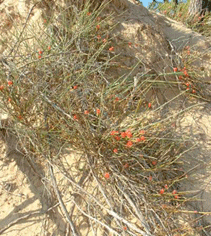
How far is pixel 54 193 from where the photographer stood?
68.6 inches

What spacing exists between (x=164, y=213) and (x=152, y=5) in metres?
4.59

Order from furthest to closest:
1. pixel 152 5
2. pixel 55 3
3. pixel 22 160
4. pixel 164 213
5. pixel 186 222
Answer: pixel 152 5, pixel 55 3, pixel 22 160, pixel 186 222, pixel 164 213

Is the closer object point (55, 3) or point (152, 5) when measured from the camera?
point (55, 3)

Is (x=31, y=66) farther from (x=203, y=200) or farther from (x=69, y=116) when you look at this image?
(x=203, y=200)

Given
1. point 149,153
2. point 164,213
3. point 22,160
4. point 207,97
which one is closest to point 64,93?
point 22,160

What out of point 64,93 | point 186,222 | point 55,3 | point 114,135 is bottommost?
point 186,222

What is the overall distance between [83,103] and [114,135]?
0.39 metres

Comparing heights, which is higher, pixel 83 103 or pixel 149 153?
pixel 83 103

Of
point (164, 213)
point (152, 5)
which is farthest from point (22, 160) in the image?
point (152, 5)

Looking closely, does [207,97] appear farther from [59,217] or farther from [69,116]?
[59,217]

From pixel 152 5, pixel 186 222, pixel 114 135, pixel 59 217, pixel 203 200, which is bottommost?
pixel 59 217

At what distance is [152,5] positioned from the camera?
5.21 metres

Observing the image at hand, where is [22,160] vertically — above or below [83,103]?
below

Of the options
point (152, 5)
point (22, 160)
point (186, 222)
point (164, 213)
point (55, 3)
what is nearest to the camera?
point (164, 213)
